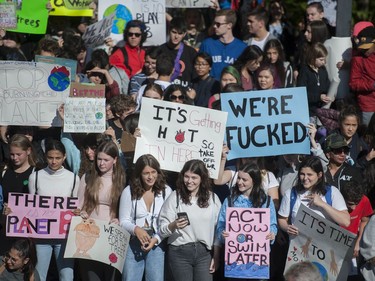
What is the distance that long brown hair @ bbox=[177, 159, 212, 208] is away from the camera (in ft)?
37.2

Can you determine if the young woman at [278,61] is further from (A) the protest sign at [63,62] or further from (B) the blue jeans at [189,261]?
(B) the blue jeans at [189,261]

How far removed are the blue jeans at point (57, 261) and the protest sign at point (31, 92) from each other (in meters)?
1.58

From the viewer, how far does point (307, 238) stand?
37.1ft

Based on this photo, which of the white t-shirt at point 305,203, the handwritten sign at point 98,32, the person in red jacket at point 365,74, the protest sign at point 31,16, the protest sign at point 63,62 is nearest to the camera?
the white t-shirt at point 305,203

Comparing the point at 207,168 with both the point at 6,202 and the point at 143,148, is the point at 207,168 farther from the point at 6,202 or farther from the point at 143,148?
the point at 6,202

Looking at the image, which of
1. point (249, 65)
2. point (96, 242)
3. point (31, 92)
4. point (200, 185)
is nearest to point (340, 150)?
point (200, 185)

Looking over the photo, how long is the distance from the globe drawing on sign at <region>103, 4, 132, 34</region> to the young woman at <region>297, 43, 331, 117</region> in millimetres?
2941

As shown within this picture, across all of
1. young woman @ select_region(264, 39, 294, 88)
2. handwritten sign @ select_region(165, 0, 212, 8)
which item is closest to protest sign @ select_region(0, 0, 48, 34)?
handwritten sign @ select_region(165, 0, 212, 8)

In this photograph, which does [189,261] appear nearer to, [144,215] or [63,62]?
[144,215]

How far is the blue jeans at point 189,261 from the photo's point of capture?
11.4m

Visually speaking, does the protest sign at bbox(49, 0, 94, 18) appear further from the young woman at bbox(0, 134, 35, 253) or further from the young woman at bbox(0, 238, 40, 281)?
the young woman at bbox(0, 238, 40, 281)

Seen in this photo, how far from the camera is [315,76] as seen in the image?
45.7ft

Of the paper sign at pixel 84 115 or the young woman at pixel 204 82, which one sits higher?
the young woman at pixel 204 82

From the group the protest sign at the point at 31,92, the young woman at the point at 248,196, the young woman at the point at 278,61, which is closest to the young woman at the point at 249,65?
the young woman at the point at 278,61
